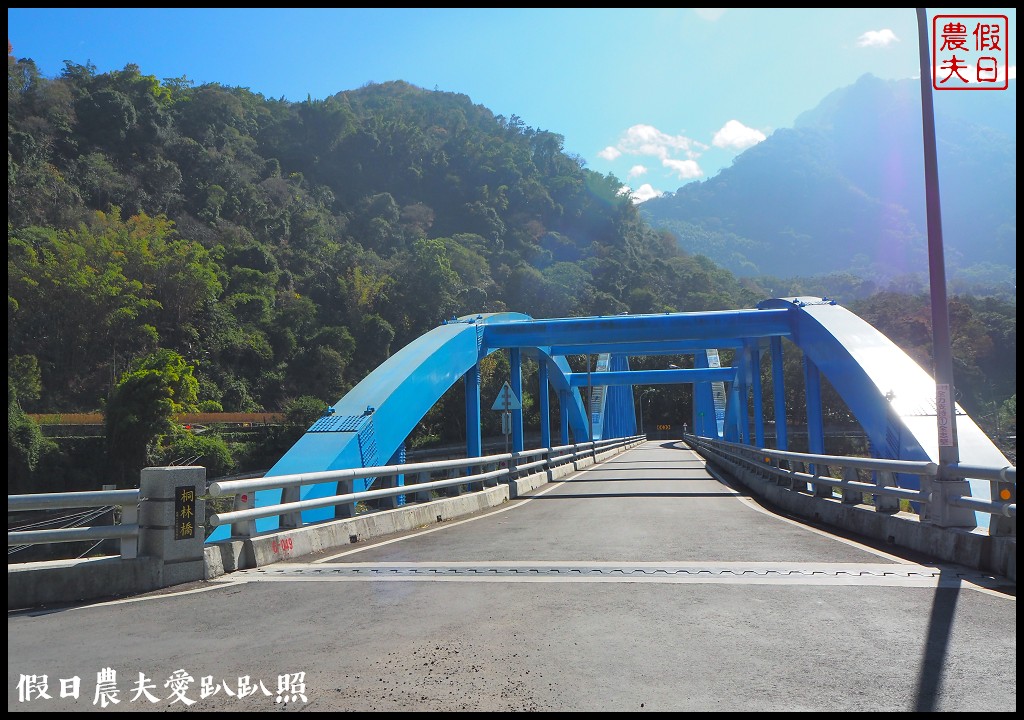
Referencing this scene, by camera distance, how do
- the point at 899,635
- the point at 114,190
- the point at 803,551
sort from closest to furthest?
the point at 899,635, the point at 803,551, the point at 114,190

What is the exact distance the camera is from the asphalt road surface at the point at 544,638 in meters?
3.99

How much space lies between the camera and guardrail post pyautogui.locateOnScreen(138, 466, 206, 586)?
710 cm

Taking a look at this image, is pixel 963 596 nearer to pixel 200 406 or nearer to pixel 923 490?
pixel 923 490

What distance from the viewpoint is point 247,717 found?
3.79 meters

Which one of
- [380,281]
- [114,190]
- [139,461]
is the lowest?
[139,461]

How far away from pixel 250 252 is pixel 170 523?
82.1 meters

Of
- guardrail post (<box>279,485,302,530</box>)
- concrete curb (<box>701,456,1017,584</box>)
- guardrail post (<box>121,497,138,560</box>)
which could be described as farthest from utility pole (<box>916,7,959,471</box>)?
guardrail post (<box>121,497,138,560</box>)

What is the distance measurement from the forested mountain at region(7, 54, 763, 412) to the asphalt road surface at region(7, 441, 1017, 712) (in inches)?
2209

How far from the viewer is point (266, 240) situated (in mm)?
96562

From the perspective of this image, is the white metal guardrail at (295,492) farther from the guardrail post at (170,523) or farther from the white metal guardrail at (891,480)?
Answer: the white metal guardrail at (891,480)

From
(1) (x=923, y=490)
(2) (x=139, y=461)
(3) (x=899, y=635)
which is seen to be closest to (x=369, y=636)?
(3) (x=899, y=635)

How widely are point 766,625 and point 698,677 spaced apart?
54.6 inches

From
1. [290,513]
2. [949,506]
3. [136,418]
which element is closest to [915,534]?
[949,506]

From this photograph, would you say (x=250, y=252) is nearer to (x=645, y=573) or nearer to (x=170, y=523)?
(x=170, y=523)
